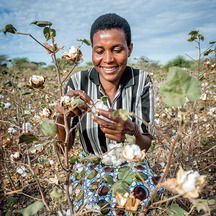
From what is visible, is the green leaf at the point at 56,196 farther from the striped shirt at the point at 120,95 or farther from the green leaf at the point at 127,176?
the striped shirt at the point at 120,95

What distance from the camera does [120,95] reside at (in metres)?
1.51

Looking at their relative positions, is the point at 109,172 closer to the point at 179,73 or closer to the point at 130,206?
the point at 130,206

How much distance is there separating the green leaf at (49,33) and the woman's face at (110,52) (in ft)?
2.07

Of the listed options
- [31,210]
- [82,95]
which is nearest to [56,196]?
[31,210]

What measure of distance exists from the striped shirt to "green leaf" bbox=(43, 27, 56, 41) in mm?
847

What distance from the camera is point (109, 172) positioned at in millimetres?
1332

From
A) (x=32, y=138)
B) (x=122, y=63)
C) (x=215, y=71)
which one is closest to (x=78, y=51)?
(x=32, y=138)

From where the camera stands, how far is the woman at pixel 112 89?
122 cm

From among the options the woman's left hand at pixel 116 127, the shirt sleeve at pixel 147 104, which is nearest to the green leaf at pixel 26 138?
the woman's left hand at pixel 116 127

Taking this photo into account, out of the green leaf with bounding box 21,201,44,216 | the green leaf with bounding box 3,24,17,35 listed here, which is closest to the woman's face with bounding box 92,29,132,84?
the green leaf with bounding box 3,24,17,35

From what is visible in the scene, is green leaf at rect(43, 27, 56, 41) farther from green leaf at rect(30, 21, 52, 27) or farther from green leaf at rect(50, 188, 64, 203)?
green leaf at rect(50, 188, 64, 203)

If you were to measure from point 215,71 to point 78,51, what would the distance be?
1024 mm

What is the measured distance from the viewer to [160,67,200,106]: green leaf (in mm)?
431

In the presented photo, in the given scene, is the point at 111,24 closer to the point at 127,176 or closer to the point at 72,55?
the point at 72,55
